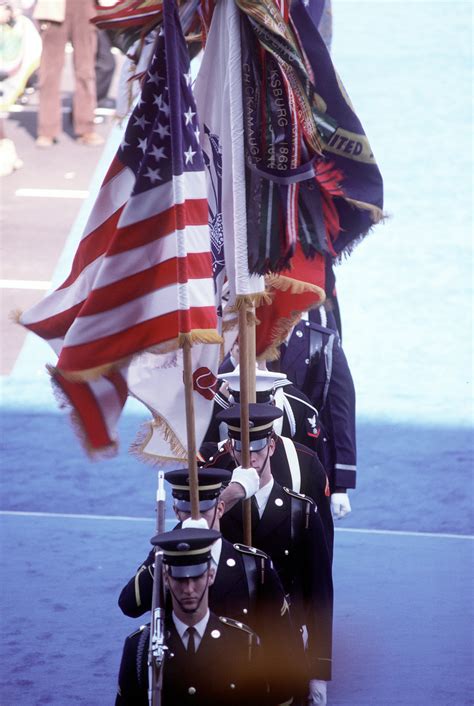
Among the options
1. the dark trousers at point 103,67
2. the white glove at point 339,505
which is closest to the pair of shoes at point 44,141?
the dark trousers at point 103,67

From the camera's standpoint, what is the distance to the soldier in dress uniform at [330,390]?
244 inches

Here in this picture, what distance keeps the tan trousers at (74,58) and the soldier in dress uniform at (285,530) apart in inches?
345

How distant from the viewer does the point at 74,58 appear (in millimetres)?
13164

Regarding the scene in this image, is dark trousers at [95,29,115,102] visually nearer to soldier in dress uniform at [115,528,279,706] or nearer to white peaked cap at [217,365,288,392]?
white peaked cap at [217,365,288,392]

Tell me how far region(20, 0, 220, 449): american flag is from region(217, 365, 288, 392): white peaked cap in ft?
3.75

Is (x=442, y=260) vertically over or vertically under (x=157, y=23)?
under

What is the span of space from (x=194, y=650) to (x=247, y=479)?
0.74 metres

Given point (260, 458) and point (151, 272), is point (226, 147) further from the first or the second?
point (260, 458)

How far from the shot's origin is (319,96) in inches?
196

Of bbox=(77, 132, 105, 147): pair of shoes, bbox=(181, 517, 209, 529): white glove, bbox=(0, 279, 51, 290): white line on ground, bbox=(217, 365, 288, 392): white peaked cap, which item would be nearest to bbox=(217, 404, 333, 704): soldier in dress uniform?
bbox=(217, 365, 288, 392): white peaked cap

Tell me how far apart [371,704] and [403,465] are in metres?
2.82

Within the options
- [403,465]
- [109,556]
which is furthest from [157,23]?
[403,465]

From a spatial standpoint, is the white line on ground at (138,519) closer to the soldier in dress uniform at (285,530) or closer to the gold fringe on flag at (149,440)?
the soldier in dress uniform at (285,530)

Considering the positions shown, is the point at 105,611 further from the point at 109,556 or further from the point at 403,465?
the point at 403,465
